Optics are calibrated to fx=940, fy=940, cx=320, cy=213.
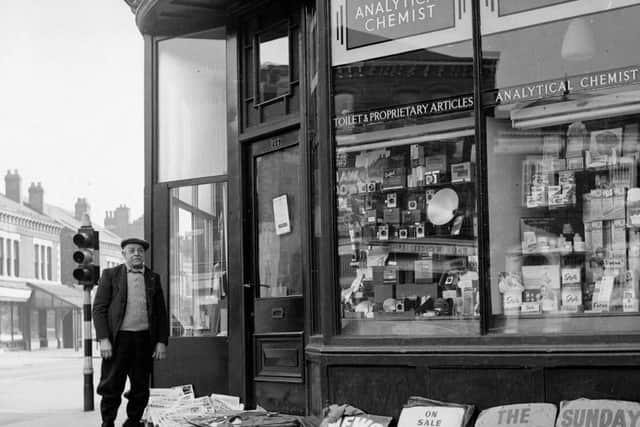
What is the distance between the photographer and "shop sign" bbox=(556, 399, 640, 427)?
19.2 ft

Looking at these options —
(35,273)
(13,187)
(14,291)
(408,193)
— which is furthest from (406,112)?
(13,187)

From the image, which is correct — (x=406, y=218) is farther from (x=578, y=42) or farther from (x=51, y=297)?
(x=51, y=297)

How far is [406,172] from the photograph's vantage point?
7.49 m

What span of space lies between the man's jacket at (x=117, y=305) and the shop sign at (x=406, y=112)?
2.90 metres

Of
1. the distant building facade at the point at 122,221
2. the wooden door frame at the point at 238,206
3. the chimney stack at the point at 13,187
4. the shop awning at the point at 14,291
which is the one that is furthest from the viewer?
the distant building facade at the point at 122,221

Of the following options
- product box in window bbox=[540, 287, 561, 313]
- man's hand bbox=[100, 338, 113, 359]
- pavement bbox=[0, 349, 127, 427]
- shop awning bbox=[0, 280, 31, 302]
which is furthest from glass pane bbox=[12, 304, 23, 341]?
product box in window bbox=[540, 287, 561, 313]

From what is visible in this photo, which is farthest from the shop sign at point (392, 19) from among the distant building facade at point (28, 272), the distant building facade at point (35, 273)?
the distant building facade at point (28, 272)

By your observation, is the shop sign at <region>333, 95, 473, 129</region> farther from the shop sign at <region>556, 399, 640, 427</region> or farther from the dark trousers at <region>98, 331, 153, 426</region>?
the dark trousers at <region>98, 331, 153, 426</region>

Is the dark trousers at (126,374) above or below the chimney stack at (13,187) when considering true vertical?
below

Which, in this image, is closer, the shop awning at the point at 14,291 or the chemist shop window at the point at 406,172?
the chemist shop window at the point at 406,172

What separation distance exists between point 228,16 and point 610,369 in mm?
6080

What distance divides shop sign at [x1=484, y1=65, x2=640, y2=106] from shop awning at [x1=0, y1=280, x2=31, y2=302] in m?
51.1

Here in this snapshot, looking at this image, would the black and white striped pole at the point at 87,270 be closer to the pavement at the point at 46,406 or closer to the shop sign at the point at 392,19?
the pavement at the point at 46,406

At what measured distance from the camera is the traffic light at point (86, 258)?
1290 cm
